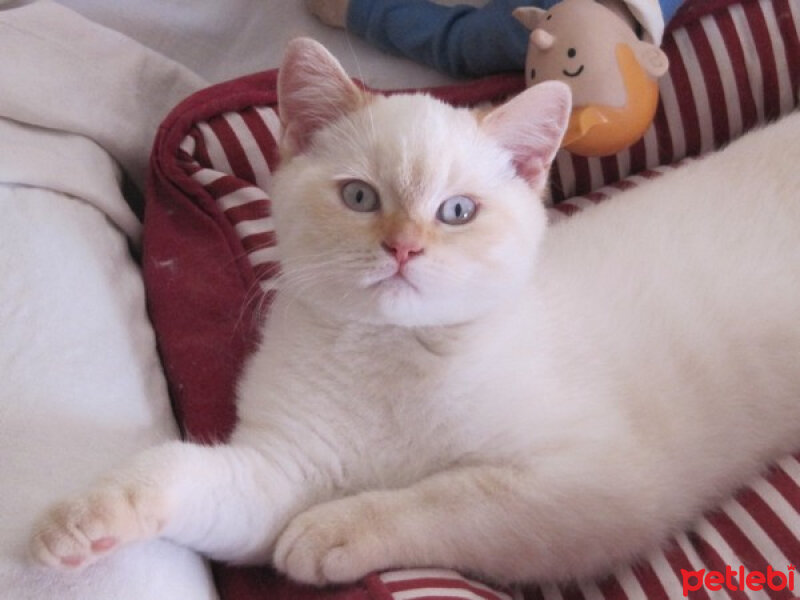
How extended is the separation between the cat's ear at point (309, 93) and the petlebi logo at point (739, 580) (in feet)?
2.43

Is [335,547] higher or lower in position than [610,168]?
lower

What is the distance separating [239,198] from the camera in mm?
1481

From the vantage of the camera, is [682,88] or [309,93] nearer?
[309,93]

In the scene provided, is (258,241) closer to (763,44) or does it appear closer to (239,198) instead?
(239,198)

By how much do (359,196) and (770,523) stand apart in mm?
663

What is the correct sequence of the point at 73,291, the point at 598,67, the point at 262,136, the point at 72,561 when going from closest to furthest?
the point at 72,561 < the point at 73,291 < the point at 598,67 < the point at 262,136

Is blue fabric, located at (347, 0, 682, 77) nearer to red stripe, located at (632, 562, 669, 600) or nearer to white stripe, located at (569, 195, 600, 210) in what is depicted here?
white stripe, located at (569, 195, 600, 210)

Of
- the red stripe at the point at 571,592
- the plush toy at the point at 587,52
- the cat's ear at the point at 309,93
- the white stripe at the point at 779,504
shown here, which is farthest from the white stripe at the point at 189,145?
the white stripe at the point at 779,504

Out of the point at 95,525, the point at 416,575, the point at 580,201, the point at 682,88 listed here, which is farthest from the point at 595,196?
the point at 95,525

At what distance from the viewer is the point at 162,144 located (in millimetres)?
1510

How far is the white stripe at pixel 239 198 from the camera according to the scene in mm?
1473

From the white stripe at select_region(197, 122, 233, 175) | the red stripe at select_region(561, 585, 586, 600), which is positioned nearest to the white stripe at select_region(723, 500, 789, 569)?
the red stripe at select_region(561, 585, 586, 600)

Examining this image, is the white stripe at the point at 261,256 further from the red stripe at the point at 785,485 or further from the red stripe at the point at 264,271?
the red stripe at the point at 785,485

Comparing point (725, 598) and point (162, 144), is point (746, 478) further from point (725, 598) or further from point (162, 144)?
point (162, 144)
